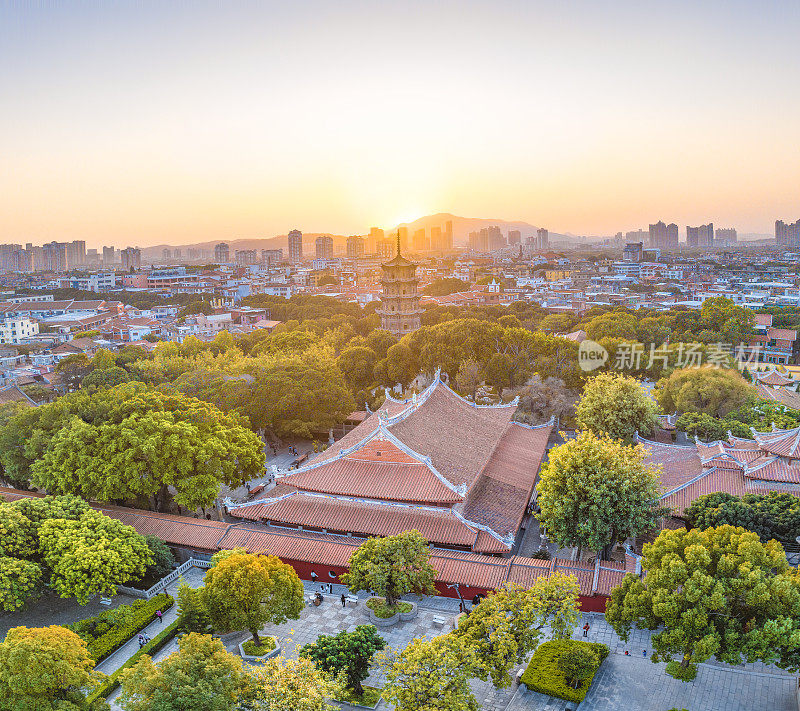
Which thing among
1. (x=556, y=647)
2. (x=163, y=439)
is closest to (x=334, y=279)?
(x=163, y=439)

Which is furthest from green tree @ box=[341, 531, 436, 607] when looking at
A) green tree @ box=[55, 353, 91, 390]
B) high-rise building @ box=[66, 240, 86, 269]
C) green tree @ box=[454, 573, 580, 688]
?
high-rise building @ box=[66, 240, 86, 269]

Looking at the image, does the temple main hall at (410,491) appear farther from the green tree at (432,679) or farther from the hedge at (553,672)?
the green tree at (432,679)

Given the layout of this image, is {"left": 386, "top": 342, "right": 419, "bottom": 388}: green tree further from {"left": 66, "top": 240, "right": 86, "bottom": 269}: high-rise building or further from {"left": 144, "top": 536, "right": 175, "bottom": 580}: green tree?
{"left": 66, "top": 240, "right": 86, "bottom": 269}: high-rise building

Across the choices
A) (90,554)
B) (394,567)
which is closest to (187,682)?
(394,567)

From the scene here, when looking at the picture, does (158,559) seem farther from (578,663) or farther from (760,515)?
(760,515)

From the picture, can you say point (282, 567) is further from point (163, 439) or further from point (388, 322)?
point (388, 322)
